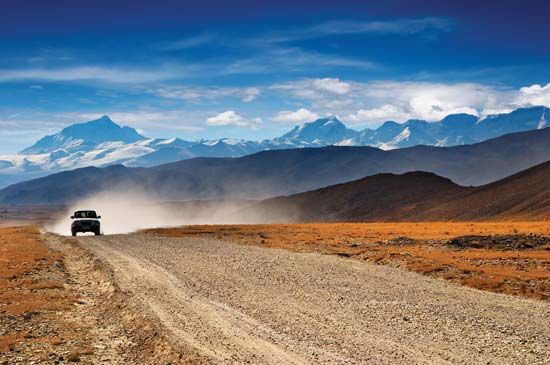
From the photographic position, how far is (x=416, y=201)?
135m

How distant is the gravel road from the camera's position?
13.5 m

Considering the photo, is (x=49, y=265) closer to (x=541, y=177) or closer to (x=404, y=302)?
(x=404, y=302)

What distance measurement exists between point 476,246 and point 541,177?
264 feet

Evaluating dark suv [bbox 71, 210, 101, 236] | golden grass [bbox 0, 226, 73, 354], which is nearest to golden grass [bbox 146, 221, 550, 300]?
dark suv [bbox 71, 210, 101, 236]

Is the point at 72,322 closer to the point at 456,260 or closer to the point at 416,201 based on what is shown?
the point at 456,260

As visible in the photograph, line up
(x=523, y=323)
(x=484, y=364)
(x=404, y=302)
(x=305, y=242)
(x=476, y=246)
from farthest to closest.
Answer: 1. (x=305, y=242)
2. (x=476, y=246)
3. (x=404, y=302)
4. (x=523, y=323)
5. (x=484, y=364)

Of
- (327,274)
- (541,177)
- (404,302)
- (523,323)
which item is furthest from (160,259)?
(541,177)

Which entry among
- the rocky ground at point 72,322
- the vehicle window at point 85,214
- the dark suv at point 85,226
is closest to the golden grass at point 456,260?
the rocky ground at point 72,322

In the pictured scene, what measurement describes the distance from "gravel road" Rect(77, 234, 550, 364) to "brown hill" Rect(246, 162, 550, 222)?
63.3 m

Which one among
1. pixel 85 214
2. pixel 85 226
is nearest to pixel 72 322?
pixel 85 226

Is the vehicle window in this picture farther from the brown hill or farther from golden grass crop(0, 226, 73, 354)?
the brown hill

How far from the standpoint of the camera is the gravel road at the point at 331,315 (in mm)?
13469

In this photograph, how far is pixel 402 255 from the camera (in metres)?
33.6

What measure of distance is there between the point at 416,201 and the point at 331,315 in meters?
122
